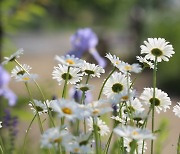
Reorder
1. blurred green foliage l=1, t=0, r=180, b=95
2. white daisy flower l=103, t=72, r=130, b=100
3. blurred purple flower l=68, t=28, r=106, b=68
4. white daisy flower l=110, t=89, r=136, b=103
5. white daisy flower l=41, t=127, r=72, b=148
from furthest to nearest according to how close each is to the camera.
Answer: blurred green foliage l=1, t=0, r=180, b=95 < blurred purple flower l=68, t=28, r=106, b=68 < white daisy flower l=103, t=72, r=130, b=100 < white daisy flower l=110, t=89, r=136, b=103 < white daisy flower l=41, t=127, r=72, b=148

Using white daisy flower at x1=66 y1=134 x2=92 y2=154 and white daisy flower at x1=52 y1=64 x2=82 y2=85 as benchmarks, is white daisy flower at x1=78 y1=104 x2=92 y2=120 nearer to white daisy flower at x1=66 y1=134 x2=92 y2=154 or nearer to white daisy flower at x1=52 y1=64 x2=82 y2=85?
white daisy flower at x1=66 y1=134 x2=92 y2=154

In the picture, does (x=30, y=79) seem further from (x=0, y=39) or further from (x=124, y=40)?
(x=124, y=40)

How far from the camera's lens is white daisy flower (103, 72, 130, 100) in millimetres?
1089

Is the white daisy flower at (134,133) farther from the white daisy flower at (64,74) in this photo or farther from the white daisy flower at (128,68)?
the white daisy flower at (64,74)

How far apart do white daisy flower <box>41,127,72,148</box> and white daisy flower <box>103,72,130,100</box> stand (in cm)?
24

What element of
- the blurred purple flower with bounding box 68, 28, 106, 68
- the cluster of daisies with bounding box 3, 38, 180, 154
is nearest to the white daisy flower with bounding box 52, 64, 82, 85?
the cluster of daisies with bounding box 3, 38, 180, 154

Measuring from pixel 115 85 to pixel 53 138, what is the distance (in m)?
0.29

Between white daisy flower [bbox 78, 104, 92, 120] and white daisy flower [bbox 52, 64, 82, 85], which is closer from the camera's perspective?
white daisy flower [bbox 78, 104, 92, 120]

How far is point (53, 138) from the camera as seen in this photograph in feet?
2.75

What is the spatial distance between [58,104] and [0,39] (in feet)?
9.27

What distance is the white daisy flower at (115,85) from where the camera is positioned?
3.57 ft

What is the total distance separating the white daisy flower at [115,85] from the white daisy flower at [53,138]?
0.24 metres

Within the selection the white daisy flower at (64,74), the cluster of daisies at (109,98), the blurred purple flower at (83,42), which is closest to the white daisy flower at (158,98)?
the cluster of daisies at (109,98)

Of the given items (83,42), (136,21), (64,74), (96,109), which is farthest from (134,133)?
(136,21)
